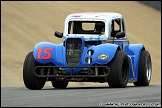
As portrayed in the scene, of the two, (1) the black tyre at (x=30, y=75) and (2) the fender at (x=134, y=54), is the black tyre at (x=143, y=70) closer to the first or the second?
(2) the fender at (x=134, y=54)

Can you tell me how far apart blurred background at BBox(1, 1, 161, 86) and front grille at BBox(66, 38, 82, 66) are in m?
14.7

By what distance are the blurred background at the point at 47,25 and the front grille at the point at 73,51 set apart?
48.3 ft

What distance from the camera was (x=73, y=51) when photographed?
1733 cm

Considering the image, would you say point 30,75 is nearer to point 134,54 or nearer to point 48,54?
point 48,54

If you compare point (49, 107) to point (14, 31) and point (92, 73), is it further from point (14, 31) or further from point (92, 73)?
point (14, 31)

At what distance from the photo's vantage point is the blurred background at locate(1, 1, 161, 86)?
121 feet

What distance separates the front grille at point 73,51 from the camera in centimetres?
1720

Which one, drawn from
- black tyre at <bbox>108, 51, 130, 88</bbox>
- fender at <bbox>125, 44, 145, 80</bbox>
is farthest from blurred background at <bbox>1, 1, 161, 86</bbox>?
black tyre at <bbox>108, 51, 130, 88</bbox>

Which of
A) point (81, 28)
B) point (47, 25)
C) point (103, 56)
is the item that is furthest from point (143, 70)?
point (47, 25)

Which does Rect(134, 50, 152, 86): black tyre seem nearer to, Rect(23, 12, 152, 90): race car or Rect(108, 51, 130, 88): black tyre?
Rect(23, 12, 152, 90): race car

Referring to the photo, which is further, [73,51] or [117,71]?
[73,51]

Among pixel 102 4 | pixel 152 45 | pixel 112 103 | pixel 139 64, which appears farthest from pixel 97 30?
pixel 102 4

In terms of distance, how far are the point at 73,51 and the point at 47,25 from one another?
30.0 meters

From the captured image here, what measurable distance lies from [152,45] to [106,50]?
34803 mm
